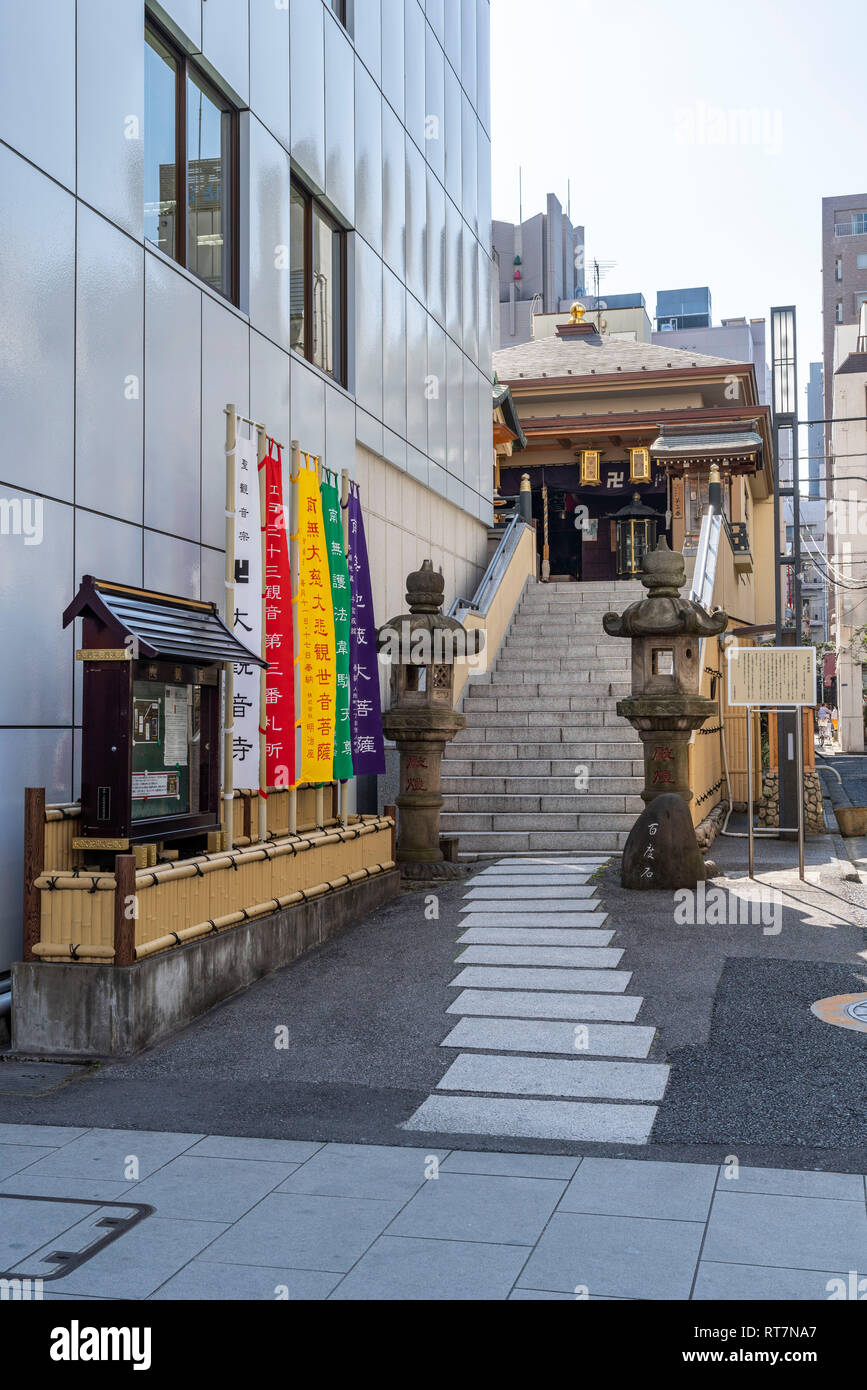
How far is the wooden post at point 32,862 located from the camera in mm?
7344

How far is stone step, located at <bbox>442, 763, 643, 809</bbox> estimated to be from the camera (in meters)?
15.4

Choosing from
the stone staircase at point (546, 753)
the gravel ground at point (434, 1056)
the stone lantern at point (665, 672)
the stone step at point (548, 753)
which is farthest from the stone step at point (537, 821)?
the gravel ground at point (434, 1056)

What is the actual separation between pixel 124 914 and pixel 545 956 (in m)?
3.67

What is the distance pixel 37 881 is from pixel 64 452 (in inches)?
114

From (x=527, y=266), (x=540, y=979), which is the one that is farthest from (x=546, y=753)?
(x=527, y=266)

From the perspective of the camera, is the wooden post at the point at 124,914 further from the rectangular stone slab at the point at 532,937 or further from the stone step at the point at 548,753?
the stone step at the point at 548,753

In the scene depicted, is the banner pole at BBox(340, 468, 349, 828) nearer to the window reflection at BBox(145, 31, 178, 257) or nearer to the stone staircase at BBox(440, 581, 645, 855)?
the stone staircase at BBox(440, 581, 645, 855)

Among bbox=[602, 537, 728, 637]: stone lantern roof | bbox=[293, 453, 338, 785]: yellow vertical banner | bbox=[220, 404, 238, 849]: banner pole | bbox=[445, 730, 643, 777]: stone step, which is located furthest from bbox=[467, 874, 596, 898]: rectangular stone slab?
bbox=[220, 404, 238, 849]: banner pole

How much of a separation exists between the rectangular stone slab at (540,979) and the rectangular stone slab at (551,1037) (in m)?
0.79

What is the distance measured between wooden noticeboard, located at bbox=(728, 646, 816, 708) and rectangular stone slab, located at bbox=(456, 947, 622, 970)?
4.30 meters

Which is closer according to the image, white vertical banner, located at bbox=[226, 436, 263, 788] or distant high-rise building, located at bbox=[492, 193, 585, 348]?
white vertical banner, located at bbox=[226, 436, 263, 788]

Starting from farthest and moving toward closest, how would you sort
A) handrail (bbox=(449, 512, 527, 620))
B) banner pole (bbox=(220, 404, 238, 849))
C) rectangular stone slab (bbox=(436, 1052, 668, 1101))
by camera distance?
1. handrail (bbox=(449, 512, 527, 620))
2. banner pole (bbox=(220, 404, 238, 849))
3. rectangular stone slab (bbox=(436, 1052, 668, 1101))

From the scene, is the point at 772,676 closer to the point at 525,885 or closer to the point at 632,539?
the point at 525,885

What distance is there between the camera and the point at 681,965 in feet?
30.2
